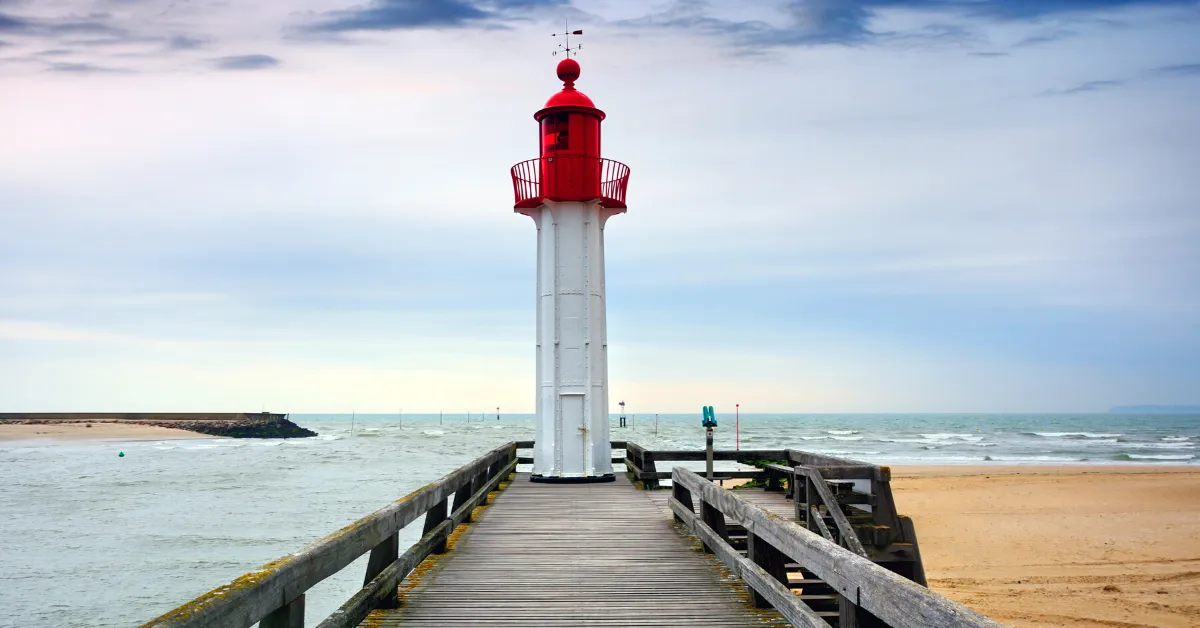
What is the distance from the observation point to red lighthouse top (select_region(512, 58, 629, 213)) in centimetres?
1377

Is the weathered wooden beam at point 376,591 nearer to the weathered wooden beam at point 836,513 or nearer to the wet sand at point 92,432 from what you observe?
the weathered wooden beam at point 836,513

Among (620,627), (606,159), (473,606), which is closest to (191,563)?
(606,159)

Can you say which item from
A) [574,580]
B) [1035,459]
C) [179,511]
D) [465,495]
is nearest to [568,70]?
[465,495]

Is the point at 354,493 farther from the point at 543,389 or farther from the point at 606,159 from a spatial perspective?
the point at 606,159

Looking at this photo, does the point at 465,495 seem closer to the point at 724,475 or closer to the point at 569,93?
the point at 724,475

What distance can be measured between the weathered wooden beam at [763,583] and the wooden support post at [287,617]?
8.43 feet

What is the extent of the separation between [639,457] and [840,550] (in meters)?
10.1

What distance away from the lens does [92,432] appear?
79.0 meters

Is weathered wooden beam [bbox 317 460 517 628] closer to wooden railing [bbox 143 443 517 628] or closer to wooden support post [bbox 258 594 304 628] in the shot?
wooden railing [bbox 143 443 517 628]

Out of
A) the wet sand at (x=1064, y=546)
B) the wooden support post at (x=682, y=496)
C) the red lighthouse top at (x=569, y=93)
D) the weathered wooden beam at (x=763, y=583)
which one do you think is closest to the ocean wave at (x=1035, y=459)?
the wet sand at (x=1064, y=546)

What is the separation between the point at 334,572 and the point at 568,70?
11722mm

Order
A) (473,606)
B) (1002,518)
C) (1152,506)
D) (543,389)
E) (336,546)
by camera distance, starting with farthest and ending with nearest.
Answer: (1152,506) < (1002,518) < (543,389) < (473,606) < (336,546)

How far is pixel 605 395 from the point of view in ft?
46.1

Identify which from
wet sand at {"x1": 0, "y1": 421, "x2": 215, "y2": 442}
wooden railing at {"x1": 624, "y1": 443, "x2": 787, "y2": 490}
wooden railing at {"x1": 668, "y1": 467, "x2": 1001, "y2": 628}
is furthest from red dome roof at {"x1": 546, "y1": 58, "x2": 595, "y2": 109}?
wet sand at {"x1": 0, "y1": 421, "x2": 215, "y2": 442}
